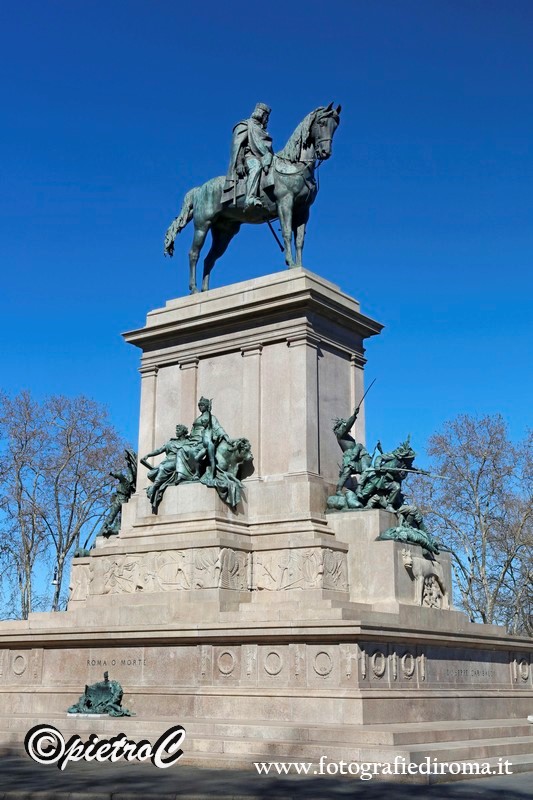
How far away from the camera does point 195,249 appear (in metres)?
26.9

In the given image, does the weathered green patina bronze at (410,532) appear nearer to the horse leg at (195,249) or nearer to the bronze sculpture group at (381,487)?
the bronze sculpture group at (381,487)

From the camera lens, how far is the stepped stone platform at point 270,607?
57.5 feet

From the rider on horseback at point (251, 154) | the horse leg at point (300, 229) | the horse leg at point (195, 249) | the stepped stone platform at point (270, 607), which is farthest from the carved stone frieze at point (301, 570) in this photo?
the rider on horseback at point (251, 154)

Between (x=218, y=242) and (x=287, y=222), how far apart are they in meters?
3.06

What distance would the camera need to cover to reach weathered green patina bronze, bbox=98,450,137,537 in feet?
82.4

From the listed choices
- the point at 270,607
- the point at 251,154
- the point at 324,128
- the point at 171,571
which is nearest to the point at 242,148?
the point at 251,154

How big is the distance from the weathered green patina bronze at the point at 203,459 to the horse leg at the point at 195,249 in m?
4.63

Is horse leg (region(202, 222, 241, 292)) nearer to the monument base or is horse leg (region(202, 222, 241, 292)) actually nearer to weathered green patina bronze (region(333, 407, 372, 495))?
weathered green patina bronze (region(333, 407, 372, 495))

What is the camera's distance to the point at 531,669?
24625 mm

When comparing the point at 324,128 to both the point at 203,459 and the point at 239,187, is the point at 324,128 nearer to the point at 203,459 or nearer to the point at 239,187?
the point at 239,187

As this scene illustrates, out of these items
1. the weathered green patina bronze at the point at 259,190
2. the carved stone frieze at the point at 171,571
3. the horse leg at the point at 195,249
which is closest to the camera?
the carved stone frieze at the point at 171,571

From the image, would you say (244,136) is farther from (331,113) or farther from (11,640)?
(11,640)

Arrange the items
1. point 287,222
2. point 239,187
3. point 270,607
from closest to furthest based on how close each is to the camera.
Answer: point 270,607, point 287,222, point 239,187

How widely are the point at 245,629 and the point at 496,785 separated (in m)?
6.01
